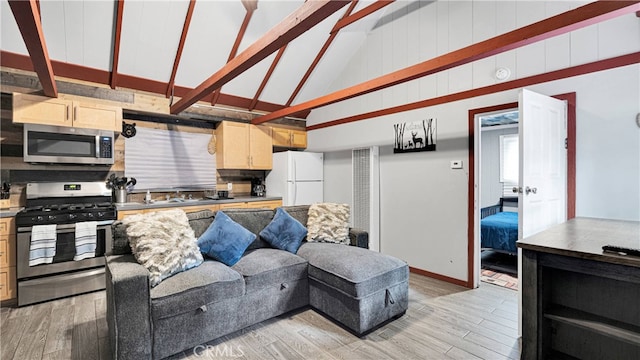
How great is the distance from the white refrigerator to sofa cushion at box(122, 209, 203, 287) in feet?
8.75

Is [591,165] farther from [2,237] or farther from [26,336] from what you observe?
[2,237]

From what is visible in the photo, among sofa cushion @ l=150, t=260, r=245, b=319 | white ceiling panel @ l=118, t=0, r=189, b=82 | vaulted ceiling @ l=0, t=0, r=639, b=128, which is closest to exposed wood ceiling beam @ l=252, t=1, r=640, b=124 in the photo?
vaulted ceiling @ l=0, t=0, r=639, b=128

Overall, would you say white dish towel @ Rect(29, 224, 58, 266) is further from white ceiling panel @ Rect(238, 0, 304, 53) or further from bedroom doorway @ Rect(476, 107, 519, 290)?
bedroom doorway @ Rect(476, 107, 519, 290)

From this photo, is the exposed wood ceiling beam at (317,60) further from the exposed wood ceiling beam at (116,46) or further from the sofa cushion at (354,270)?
the sofa cushion at (354,270)

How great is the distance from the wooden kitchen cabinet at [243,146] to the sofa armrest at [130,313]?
306 cm

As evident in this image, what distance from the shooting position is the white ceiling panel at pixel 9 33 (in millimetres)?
2926

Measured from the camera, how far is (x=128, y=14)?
3.37 metres

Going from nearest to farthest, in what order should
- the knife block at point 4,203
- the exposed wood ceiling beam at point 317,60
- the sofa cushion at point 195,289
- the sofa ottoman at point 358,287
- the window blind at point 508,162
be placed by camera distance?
the sofa cushion at point 195,289 → the sofa ottoman at point 358,287 → the knife block at point 4,203 → the exposed wood ceiling beam at point 317,60 → the window blind at point 508,162

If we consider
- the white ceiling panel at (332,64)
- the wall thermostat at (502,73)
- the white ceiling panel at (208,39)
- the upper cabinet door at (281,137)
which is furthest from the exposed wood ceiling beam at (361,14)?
the upper cabinet door at (281,137)

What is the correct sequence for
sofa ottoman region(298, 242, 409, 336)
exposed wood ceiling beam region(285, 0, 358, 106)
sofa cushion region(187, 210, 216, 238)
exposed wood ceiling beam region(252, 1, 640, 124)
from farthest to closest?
1. exposed wood ceiling beam region(285, 0, 358, 106)
2. sofa cushion region(187, 210, 216, 238)
3. sofa ottoman region(298, 242, 409, 336)
4. exposed wood ceiling beam region(252, 1, 640, 124)

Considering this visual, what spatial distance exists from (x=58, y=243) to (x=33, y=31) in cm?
232

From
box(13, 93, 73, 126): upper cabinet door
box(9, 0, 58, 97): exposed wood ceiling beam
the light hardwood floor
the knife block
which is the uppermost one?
box(9, 0, 58, 97): exposed wood ceiling beam

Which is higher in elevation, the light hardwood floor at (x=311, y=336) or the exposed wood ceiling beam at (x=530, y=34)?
the exposed wood ceiling beam at (x=530, y=34)

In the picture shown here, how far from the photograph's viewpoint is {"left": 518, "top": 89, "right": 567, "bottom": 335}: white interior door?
248 cm
